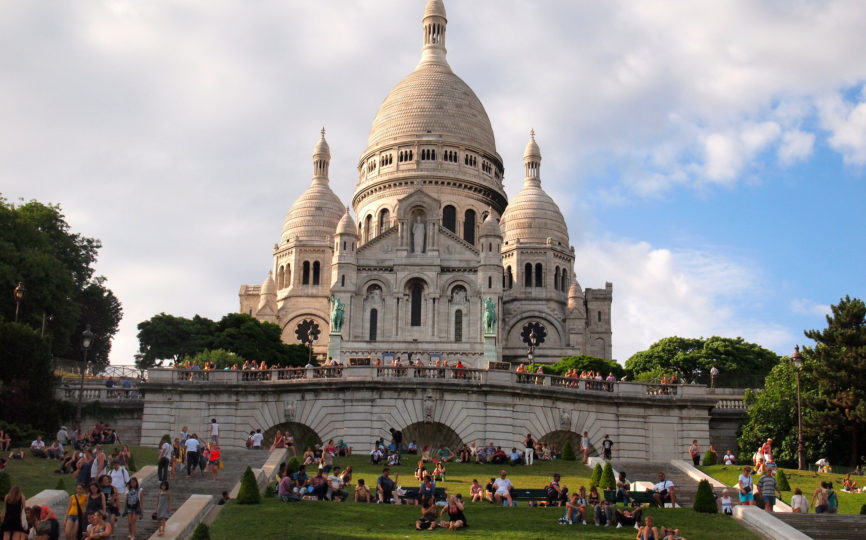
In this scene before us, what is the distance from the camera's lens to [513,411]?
3962 cm

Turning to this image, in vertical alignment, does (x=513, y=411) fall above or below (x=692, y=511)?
above

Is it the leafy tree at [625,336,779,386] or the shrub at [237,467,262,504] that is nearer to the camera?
the shrub at [237,467,262,504]

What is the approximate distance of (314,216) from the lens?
102438 mm

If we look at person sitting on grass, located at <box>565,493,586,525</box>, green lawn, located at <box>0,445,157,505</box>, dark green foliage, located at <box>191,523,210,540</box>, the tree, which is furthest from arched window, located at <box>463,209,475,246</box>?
dark green foliage, located at <box>191,523,210,540</box>

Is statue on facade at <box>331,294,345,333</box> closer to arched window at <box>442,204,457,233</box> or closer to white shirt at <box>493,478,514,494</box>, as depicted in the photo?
arched window at <box>442,204,457,233</box>

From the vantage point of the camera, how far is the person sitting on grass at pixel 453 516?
2425 centimetres

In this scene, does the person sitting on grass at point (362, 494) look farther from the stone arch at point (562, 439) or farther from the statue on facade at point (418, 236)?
the statue on facade at point (418, 236)

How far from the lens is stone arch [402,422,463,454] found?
39.5 m

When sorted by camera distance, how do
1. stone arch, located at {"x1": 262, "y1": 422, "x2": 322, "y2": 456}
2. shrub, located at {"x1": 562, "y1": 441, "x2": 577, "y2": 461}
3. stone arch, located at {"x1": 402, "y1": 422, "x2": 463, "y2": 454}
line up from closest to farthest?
1. shrub, located at {"x1": 562, "y1": 441, "x2": 577, "y2": 461}
2. stone arch, located at {"x1": 402, "y1": 422, "x2": 463, "y2": 454}
3. stone arch, located at {"x1": 262, "y1": 422, "x2": 322, "y2": 456}

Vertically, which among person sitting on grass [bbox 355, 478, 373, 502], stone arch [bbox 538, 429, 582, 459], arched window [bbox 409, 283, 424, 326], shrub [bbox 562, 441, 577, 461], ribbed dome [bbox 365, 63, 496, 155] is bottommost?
person sitting on grass [bbox 355, 478, 373, 502]

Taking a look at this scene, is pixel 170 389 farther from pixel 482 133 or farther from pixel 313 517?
pixel 482 133

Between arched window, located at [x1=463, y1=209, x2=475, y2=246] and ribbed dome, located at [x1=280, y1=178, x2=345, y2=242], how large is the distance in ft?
35.9

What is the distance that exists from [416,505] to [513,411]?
12.5m

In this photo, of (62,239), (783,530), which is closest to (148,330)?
(62,239)
